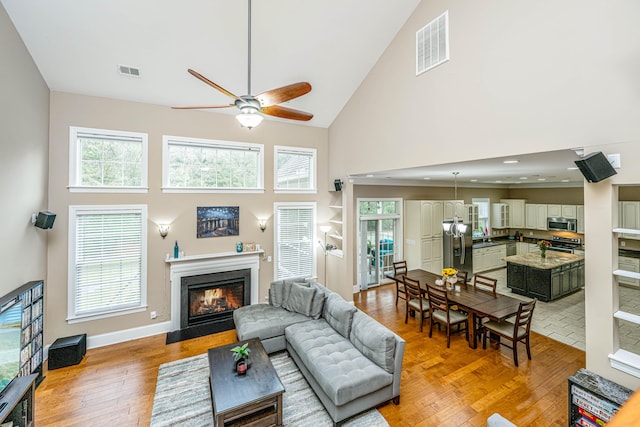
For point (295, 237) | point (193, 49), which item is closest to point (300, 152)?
point (295, 237)

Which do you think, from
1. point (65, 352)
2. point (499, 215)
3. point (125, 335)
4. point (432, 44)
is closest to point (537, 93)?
point (432, 44)

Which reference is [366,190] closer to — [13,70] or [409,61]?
[409,61]

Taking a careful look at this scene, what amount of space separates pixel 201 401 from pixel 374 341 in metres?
2.32

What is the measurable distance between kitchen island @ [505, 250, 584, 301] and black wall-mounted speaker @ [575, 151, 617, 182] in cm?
500

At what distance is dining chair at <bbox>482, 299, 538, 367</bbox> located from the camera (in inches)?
165

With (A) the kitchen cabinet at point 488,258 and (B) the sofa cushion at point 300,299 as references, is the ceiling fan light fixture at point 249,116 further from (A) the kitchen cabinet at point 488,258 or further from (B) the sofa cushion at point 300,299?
(A) the kitchen cabinet at point 488,258

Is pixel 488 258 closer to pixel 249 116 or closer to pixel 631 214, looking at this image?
pixel 631 214

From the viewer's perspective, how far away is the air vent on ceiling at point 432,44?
386cm

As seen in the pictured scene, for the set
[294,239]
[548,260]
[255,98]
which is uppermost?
A: [255,98]

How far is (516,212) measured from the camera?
9.73 meters

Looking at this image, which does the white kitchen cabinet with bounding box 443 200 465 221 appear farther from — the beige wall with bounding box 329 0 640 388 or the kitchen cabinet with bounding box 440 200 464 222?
the beige wall with bounding box 329 0 640 388

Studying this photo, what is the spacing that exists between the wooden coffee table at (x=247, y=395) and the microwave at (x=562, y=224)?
9451 millimetres

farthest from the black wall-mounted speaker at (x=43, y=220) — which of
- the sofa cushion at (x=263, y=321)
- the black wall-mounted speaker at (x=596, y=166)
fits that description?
the black wall-mounted speaker at (x=596, y=166)

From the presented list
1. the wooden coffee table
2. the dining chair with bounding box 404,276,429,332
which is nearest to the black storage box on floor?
the wooden coffee table
